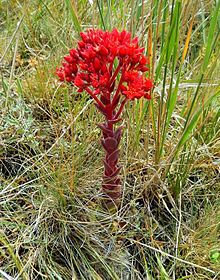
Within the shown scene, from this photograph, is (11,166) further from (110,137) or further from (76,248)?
(110,137)

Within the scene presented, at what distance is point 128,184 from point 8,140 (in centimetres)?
39

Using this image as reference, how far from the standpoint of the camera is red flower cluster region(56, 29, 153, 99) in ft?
2.69

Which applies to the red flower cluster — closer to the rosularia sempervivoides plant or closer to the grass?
the rosularia sempervivoides plant

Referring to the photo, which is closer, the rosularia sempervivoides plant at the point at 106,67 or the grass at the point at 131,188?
the rosularia sempervivoides plant at the point at 106,67

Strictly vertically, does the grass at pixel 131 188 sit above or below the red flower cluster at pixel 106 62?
below

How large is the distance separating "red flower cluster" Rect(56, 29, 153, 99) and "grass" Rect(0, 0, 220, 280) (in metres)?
0.13

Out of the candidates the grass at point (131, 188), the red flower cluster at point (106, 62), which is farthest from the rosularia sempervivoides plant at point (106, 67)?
the grass at point (131, 188)

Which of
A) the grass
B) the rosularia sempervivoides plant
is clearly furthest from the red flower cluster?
the grass

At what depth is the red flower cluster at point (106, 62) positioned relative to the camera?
821 millimetres

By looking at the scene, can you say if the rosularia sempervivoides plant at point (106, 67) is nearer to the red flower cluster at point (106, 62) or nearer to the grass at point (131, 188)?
the red flower cluster at point (106, 62)

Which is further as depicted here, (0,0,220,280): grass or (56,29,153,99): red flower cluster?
(0,0,220,280): grass

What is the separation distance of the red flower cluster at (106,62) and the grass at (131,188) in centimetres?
13

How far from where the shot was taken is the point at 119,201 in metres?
1.07

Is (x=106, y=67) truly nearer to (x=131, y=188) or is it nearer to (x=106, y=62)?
(x=106, y=62)
